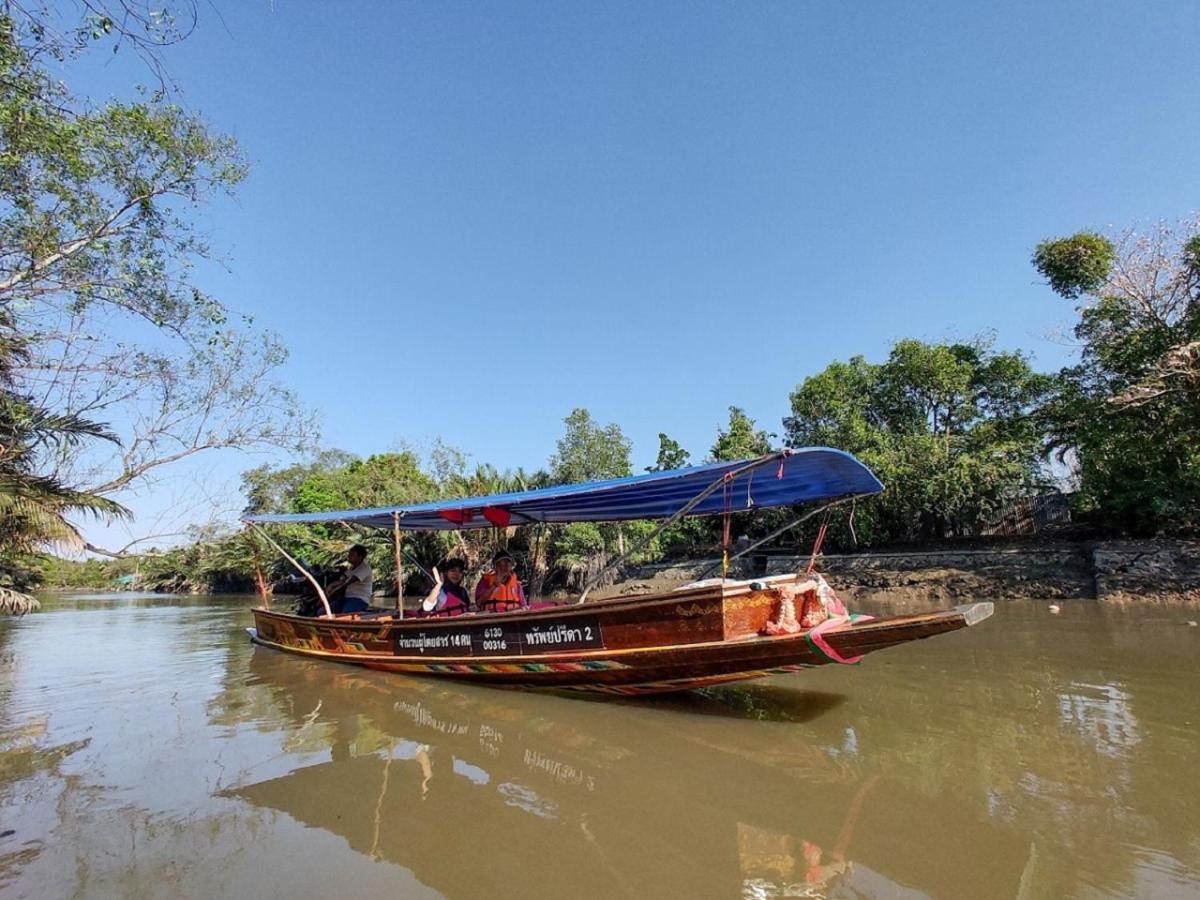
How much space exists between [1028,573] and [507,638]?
43.3 feet

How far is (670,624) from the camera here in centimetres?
486

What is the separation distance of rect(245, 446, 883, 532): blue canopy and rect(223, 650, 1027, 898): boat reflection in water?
197cm

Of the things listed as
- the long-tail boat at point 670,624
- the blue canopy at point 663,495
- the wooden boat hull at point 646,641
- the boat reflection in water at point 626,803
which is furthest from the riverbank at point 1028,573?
the boat reflection in water at point 626,803

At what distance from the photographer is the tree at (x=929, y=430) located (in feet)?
54.6

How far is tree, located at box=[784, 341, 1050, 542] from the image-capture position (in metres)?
16.7

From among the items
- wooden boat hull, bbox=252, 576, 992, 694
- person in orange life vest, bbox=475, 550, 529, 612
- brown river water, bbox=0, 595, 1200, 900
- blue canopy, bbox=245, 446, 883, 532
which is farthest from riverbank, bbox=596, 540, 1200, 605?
wooden boat hull, bbox=252, 576, 992, 694

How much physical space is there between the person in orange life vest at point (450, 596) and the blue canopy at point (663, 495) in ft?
2.20

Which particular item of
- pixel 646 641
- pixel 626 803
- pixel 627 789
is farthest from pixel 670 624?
pixel 626 803

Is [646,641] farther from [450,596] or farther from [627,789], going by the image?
[450,596]

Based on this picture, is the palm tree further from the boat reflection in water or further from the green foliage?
the green foliage

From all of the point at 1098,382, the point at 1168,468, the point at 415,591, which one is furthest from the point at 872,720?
the point at 415,591

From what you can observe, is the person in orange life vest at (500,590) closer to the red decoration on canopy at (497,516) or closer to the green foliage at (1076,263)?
the red decoration on canopy at (497,516)

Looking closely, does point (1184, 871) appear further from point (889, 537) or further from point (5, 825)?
point (889, 537)

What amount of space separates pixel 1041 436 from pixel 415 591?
22660mm
